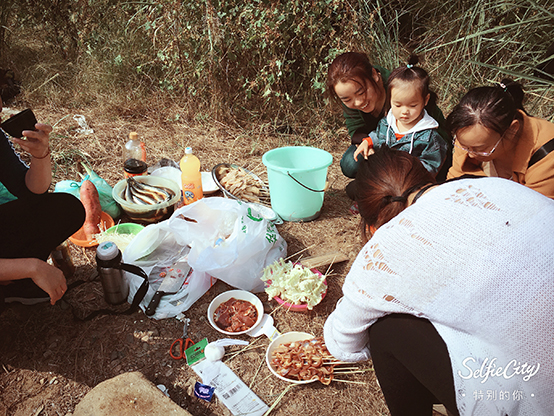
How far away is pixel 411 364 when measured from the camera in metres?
1.34

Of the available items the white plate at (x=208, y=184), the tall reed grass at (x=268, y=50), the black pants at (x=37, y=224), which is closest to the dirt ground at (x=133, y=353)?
the black pants at (x=37, y=224)

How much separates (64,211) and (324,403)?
1.80 meters

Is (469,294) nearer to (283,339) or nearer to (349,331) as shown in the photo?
(349,331)

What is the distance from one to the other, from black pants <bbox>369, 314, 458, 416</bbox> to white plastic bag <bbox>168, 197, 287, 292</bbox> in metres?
1.06

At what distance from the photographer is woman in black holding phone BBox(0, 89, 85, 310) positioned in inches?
75.4

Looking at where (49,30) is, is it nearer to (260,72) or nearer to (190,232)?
(260,72)

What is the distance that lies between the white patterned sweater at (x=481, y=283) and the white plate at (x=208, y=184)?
2219 millimetres

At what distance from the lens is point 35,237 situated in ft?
6.84

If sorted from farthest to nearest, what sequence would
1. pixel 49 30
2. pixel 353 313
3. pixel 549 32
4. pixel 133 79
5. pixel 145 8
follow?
pixel 49 30
pixel 133 79
pixel 145 8
pixel 549 32
pixel 353 313

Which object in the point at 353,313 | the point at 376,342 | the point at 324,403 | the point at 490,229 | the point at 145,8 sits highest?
the point at 145,8

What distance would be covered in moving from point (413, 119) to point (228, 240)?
1.61 metres

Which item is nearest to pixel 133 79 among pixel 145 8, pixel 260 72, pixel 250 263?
pixel 145 8

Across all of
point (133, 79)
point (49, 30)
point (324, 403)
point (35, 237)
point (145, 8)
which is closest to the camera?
point (324, 403)

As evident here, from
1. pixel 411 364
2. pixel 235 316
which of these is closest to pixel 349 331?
pixel 411 364
